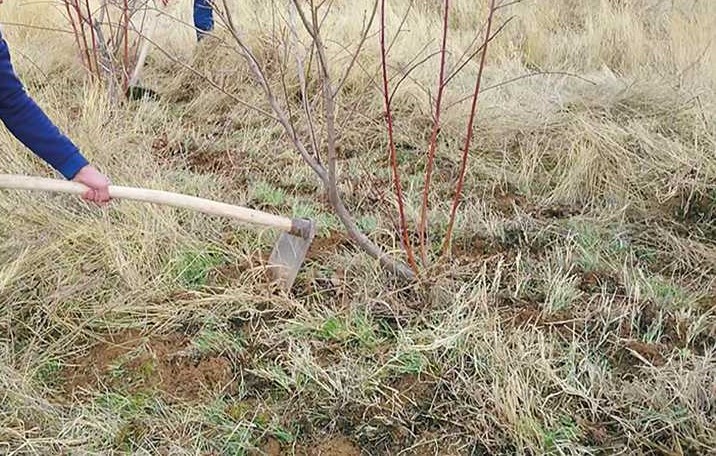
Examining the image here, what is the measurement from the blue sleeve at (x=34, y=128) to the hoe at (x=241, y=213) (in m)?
0.06

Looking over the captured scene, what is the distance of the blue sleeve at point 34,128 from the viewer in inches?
73.2

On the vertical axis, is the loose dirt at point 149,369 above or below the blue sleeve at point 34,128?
below

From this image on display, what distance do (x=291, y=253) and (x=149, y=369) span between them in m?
0.56

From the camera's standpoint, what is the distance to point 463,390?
70.9 inches

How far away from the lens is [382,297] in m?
2.11

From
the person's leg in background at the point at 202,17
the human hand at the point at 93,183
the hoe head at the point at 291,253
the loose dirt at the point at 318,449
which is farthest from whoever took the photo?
the person's leg in background at the point at 202,17

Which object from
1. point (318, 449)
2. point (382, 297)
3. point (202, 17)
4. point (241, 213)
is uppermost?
point (202, 17)

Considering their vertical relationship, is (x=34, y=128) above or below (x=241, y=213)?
above

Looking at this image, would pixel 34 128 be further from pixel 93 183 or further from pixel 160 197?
pixel 160 197

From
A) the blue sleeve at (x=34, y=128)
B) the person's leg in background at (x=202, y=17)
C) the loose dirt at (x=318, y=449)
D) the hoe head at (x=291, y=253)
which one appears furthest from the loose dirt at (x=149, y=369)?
the person's leg in background at (x=202, y=17)

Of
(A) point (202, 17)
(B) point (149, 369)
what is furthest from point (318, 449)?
(A) point (202, 17)

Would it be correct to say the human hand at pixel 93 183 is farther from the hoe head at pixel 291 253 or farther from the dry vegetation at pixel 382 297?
the hoe head at pixel 291 253

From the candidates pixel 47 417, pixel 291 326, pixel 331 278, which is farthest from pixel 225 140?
pixel 47 417

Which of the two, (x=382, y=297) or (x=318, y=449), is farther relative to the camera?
(x=382, y=297)
